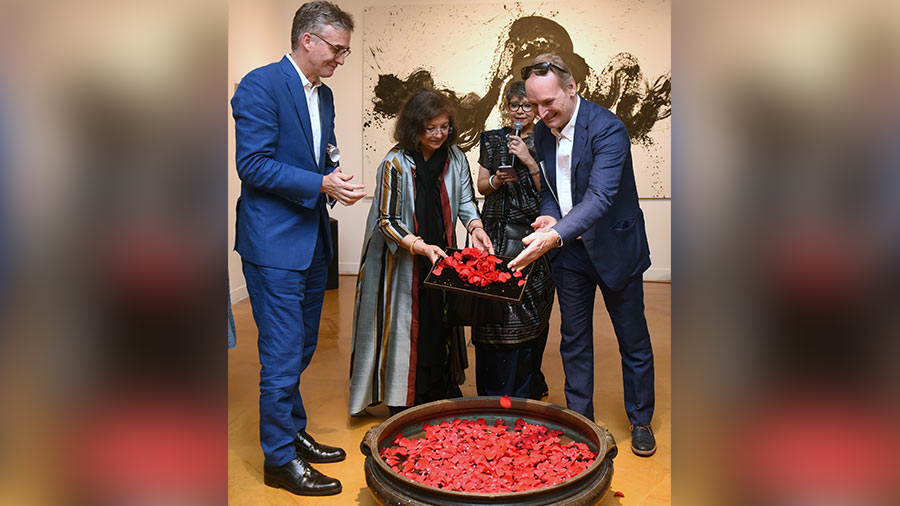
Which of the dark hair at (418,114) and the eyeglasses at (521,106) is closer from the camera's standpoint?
the dark hair at (418,114)

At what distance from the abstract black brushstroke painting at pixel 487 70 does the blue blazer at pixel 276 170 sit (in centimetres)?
464

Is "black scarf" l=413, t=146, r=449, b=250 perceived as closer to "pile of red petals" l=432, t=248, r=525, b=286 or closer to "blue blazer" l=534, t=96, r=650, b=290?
"pile of red petals" l=432, t=248, r=525, b=286

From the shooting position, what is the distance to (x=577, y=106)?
249cm

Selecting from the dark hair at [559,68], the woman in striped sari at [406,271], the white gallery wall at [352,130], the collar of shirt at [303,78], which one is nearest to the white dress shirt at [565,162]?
the dark hair at [559,68]

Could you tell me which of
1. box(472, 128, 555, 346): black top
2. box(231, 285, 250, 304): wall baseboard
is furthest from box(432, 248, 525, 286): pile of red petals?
box(231, 285, 250, 304): wall baseboard

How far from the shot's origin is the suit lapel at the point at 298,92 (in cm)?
217

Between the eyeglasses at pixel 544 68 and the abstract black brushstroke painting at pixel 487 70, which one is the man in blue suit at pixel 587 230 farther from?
the abstract black brushstroke painting at pixel 487 70

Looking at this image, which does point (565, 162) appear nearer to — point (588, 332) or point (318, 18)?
point (588, 332)

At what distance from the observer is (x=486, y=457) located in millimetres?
2139

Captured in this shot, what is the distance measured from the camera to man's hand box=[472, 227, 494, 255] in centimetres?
285

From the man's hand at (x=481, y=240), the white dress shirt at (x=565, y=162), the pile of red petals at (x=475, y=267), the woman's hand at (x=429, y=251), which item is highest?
the white dress shirt at (x=565, y=162)

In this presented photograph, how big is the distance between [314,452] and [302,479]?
292mm

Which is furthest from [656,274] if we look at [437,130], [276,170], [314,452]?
[276,170]
